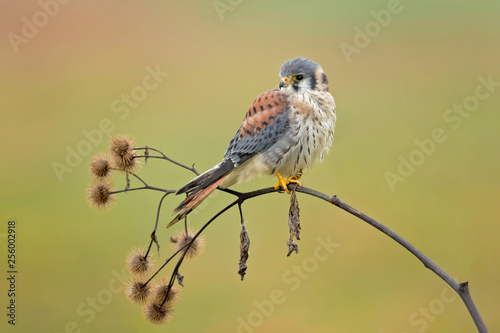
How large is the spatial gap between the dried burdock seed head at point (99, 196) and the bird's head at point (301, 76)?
1.94 feet

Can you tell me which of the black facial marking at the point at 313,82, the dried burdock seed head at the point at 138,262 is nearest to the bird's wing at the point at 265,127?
the black facial marking at the point at 313,82

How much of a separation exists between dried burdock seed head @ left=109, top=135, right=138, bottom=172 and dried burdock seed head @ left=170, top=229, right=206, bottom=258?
0.80ft

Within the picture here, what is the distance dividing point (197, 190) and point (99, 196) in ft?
0.90

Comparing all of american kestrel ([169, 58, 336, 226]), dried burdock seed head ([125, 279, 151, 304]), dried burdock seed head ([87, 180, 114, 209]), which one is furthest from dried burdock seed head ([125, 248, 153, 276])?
american kestrel ([169, 58, 336, 226])

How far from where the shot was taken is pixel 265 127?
1.63m

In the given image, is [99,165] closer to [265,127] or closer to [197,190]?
[197,190]

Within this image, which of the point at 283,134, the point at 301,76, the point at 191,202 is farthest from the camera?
the point at 283,134

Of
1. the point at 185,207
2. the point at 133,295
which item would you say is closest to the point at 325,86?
the point at 185,207

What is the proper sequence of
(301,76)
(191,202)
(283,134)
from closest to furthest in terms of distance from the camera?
(191,202) → (301,76) → (283,134)

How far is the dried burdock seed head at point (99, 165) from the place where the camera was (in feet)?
4.29

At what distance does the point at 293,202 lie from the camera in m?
1.22

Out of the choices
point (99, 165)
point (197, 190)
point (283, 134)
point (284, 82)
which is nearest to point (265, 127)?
point (283, 134)

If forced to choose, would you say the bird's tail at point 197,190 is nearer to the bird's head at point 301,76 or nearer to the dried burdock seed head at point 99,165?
the dried burdock seed head at point 99,165

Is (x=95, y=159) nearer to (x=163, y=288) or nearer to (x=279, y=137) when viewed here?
(x=163, y=288)
